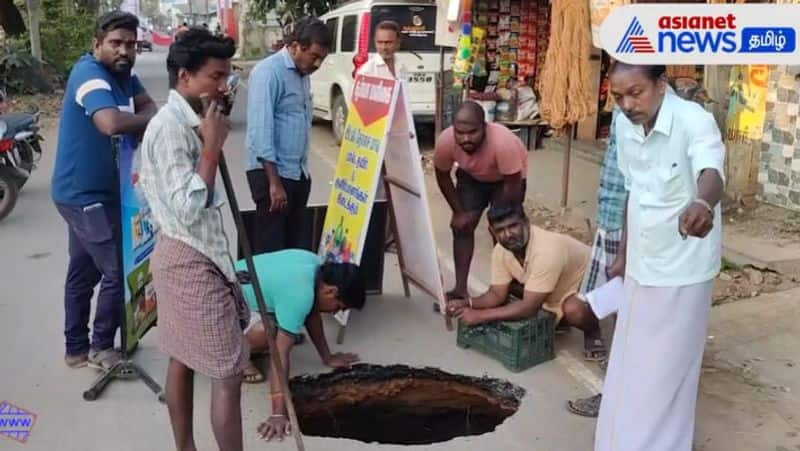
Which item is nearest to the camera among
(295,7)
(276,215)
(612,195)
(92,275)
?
(612,195)

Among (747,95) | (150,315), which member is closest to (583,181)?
(747,95)

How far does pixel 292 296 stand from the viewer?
150 inches

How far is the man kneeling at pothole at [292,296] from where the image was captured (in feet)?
12.4

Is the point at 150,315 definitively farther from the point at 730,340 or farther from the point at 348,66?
the point at 348,66

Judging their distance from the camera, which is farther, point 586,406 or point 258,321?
point 258,321

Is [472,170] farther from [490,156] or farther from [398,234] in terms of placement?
[398,234]

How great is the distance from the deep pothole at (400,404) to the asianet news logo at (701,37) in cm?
217

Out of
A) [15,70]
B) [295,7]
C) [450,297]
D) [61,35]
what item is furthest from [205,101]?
[61,35]

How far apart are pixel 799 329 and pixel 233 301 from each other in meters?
3.49

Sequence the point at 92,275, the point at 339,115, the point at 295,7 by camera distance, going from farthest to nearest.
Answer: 1. the point at 295,7
2. the point at 339,115
3. the point at 92,275

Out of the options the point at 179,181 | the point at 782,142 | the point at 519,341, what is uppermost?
the point at 179,181

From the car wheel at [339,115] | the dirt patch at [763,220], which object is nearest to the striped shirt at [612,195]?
the dirt patch at [763,220]

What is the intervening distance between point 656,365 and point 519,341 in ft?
4.82

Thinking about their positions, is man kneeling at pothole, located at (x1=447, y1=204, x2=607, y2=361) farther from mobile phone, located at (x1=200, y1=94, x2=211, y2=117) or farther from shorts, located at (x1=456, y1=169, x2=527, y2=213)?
mobile phone, located at (x1=200, y1=94, x2=211, y2=117)
